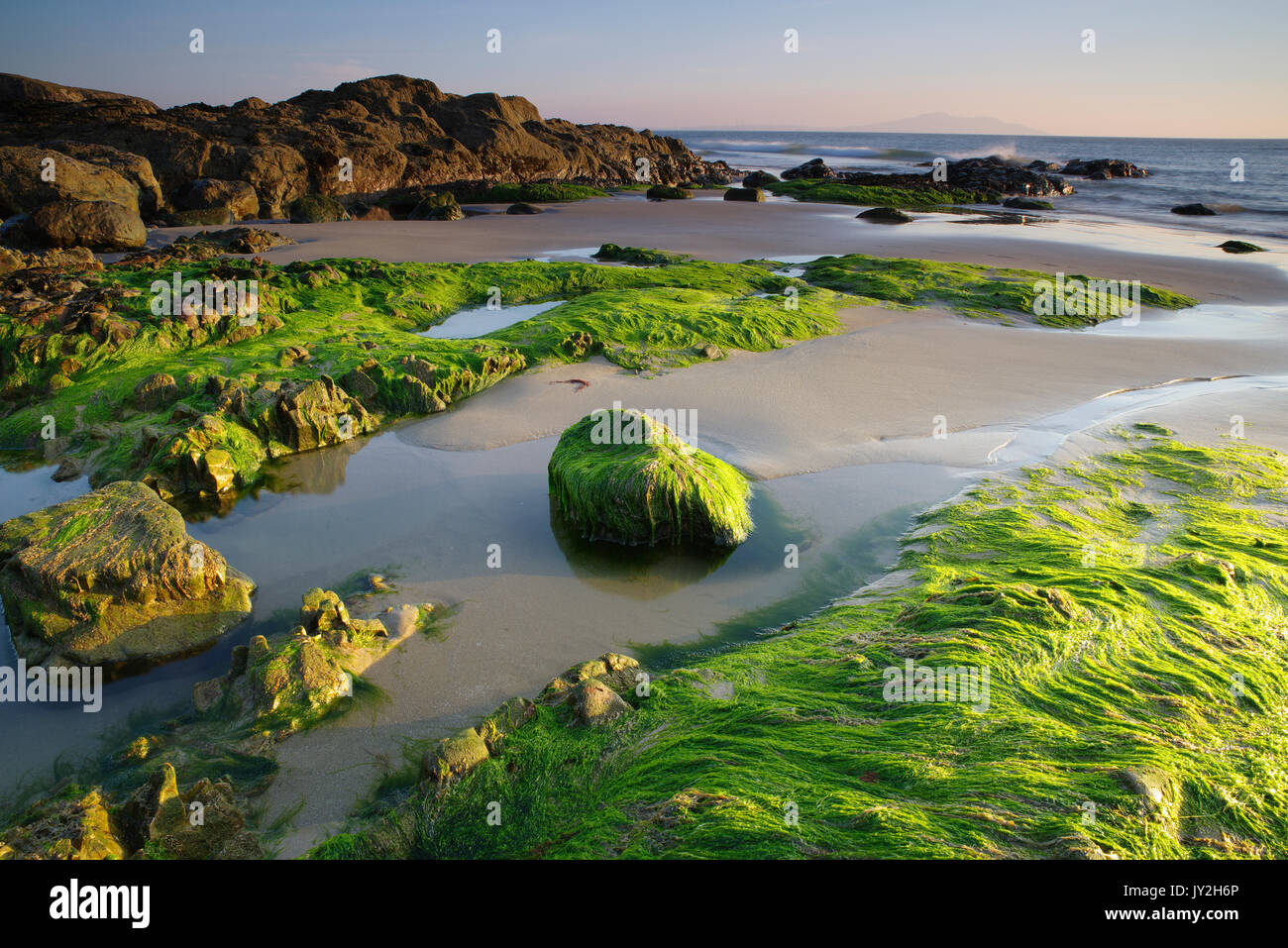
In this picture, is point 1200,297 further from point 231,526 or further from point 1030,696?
point 231,526

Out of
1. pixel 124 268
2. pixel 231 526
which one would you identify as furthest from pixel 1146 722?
pixel 124 268

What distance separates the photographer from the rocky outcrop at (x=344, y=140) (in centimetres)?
1822

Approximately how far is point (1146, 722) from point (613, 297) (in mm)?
7914

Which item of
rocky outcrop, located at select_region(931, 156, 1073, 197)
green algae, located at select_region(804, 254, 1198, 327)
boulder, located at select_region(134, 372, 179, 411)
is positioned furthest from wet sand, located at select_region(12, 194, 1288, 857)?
rocky outcrop, located at select_region(931, 156, 1073, 197)

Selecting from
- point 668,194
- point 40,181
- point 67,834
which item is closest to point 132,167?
point 40,181

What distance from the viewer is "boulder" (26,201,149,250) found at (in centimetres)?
1220

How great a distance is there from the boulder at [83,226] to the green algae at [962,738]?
45.6ft

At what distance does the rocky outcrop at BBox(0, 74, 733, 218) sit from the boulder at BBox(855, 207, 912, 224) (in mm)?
12290

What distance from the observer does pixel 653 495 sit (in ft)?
15.1

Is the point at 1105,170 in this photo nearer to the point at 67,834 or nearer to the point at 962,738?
the point at 962,738

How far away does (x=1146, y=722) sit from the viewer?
2789 millimetres
